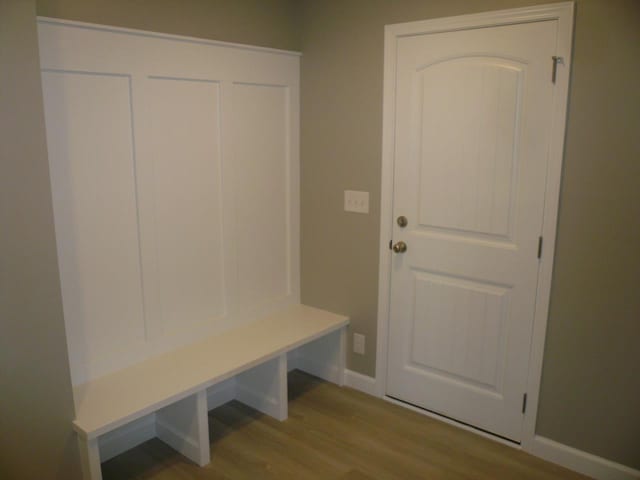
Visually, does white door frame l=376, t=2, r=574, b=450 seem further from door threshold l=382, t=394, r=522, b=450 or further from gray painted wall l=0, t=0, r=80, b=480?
gray painted wall l=0, t=0, r=80, b=480

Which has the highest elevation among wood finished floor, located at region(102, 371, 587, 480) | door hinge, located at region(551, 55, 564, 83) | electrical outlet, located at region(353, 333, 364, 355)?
door hinge, located at region(551, 55, 564, 83)

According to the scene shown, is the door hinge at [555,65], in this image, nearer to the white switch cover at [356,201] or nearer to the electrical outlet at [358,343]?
the white switch cover at [356,201]

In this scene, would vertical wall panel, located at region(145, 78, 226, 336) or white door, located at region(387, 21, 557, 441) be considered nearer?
white door, located at region(387, 21, 557, 441)

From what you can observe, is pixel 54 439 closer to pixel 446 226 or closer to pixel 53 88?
pixel 53 88

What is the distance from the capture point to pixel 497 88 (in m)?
2.45

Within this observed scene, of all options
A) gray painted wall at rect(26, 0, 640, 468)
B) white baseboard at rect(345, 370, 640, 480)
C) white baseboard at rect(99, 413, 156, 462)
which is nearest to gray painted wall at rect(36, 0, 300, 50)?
gray painted wall at rect(26, 0, 640, 468)

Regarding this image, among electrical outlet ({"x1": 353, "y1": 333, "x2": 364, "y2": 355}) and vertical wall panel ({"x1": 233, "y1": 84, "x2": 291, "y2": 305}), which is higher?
vertical wall panel ({"x1": 233, "y1": 84, "x2": 291, "y2": 305})

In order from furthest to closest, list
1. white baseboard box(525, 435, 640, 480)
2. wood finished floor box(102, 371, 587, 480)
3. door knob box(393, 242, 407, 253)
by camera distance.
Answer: door knob box(393, 242, 407, 253) → wood finished floor box(102, 371, 587, 480) → white baseboard box(525, 435, 640, 480)

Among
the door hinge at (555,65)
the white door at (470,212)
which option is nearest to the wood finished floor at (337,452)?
the white door at (470,212)

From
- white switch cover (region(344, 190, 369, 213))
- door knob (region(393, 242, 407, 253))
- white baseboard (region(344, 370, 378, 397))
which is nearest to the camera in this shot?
door knob (region(393, 242, 407, 253))

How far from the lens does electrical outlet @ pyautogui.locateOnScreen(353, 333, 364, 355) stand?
10.4 feet

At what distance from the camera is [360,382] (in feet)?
10.5

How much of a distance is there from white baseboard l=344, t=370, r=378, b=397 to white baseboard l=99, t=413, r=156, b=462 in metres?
1.14

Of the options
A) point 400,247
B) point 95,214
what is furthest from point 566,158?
point 95,214
